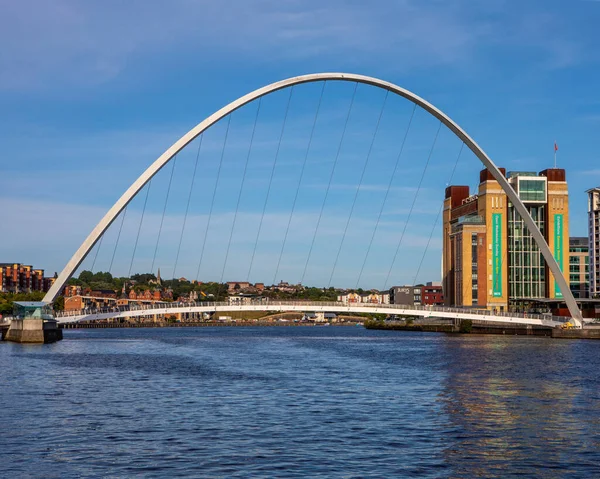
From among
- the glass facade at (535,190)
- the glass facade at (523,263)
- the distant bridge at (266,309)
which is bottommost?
the distant bridge at (266,309)

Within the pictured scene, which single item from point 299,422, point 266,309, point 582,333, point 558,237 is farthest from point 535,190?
point 299,422

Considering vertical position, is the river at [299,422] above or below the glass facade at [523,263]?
below

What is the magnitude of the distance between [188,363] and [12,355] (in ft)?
44.9

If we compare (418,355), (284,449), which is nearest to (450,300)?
(418,355)

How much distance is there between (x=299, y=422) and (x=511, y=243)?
384 ft

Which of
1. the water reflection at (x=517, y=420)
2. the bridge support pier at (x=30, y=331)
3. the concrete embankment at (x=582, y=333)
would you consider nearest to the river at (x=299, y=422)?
the water reflection at (x=517, y=420)

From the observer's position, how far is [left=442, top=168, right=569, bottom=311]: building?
453 ft

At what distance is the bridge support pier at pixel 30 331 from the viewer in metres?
76.2

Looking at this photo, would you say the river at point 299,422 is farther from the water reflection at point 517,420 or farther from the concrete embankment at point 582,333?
the concrete embankment at point 582,333

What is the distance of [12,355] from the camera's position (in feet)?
203

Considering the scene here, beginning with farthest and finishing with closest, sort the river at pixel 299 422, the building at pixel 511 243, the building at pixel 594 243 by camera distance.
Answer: the building at pixel 594 243 < the building at pixel 511 243 < the river at pixel 299 422

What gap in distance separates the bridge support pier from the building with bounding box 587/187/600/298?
362ft

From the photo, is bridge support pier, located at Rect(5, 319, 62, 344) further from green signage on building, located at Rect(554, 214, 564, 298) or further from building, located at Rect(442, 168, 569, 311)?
green signage on building, located at Rect(554, 214, 564, 298)

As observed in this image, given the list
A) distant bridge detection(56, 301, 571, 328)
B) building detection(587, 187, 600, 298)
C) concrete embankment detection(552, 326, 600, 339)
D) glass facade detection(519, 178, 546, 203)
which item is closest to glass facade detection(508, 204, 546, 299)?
glass facade detection(519, 178, 546, 203)
